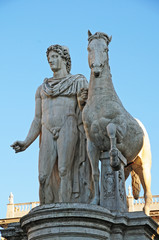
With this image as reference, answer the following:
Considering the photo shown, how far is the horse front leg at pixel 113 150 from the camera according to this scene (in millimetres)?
11344

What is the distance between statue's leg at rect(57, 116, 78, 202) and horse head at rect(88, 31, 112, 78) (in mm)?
1527

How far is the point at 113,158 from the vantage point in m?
11.3

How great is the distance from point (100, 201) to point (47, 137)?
2223 mm

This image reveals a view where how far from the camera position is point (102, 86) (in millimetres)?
12367

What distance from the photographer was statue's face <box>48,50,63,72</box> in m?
13.8

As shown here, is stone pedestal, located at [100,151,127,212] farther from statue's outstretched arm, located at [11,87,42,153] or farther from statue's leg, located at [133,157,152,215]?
statue's outstretched arm, located at [11,87,42,153]

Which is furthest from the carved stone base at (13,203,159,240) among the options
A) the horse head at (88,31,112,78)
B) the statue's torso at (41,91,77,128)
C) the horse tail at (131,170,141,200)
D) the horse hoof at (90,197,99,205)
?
the horse head at (88,31,112,78)

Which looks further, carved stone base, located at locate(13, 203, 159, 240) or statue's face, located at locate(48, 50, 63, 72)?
statue's face, located at locate(48, 50, 63, 72)

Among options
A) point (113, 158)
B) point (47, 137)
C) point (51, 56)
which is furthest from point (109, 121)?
point (51, 56)

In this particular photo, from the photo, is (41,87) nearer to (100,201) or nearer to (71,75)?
(71,75)

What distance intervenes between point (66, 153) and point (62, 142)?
0.28 metres

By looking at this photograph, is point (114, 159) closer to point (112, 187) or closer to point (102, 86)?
point (112, 187)

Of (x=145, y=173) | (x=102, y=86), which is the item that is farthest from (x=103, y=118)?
(x=145, y=173)

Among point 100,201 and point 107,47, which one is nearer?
point 100,201
